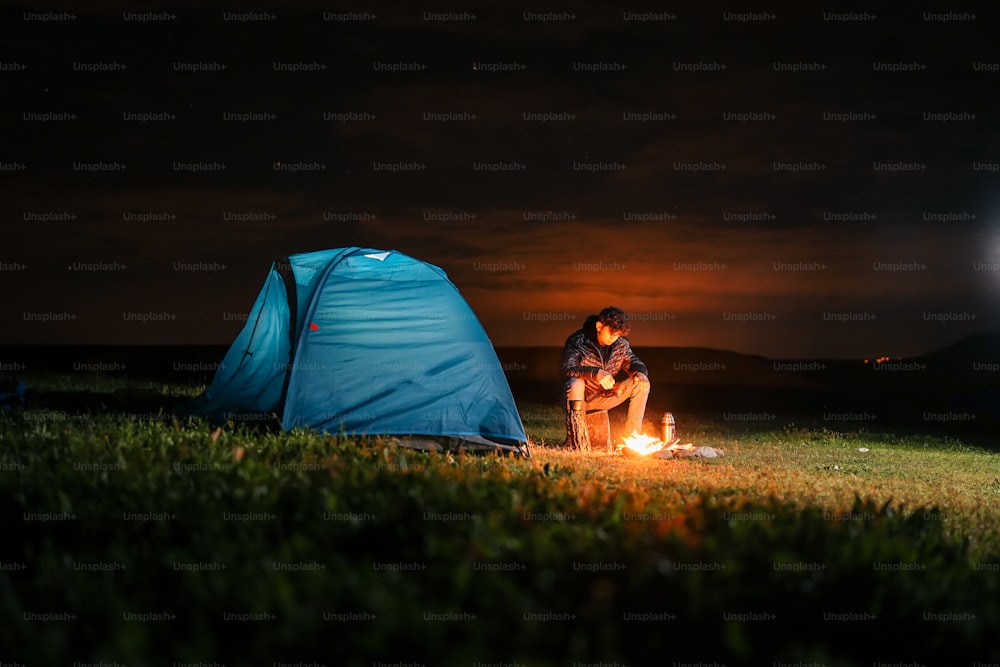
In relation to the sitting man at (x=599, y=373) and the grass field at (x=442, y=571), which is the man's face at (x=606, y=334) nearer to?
the sitting man at (x=599, y=373)

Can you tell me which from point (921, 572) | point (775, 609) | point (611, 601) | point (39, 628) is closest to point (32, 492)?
point (39, 628)

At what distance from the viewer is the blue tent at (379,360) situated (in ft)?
39.6

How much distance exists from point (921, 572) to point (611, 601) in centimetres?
244

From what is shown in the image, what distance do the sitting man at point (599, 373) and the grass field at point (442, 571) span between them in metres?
5.46

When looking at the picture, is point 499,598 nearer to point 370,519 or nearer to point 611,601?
point 611,601

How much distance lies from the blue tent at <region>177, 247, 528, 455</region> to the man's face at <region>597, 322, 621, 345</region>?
232 centimetres

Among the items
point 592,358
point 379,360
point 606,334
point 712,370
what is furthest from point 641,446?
point 712,370

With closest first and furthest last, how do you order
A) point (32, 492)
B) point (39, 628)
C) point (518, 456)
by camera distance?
point (39, 628), point (32, 492), point (518, 456)

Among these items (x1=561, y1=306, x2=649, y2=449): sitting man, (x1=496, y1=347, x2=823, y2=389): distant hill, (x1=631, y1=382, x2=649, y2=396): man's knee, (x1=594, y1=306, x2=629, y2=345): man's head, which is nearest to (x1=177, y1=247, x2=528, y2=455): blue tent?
(x1=561, y1=306, x2=649, y2=449): sitting man

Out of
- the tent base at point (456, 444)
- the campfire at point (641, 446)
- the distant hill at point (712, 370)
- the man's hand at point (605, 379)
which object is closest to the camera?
the tent base at point (456, 444)

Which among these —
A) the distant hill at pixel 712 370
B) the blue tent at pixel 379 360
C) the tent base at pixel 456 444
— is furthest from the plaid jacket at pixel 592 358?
the distant hill at pixel 712 370

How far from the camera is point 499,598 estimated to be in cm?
501

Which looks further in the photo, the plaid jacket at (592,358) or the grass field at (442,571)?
the plaid jacket at (592,358)

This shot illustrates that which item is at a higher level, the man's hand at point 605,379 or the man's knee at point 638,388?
the man's hand at point 605,379
